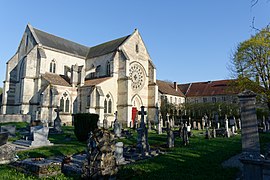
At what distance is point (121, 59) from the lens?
29.1 m

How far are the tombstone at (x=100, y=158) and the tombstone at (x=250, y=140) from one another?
11.3ft

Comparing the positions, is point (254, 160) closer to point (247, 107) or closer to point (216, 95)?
point (247, 107)

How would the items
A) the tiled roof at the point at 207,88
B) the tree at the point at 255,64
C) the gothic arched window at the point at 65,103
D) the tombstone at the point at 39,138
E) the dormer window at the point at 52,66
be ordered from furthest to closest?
the tiled roof at the point at 207,88, the dormer window at the point at 52,66, the gothic arched window at the point at 65,103, the tree at the point at 255,64, the tombstone at the point at 39,138

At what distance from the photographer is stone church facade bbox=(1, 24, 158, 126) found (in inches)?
1020

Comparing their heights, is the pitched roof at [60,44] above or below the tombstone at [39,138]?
above

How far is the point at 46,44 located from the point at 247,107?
3058cm

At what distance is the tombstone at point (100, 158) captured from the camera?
15.6 ft

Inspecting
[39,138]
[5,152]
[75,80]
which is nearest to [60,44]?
[75,80]

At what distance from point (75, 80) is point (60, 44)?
927 cm

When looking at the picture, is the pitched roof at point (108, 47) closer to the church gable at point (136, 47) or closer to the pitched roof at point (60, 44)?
the church gable at point (136, 47)

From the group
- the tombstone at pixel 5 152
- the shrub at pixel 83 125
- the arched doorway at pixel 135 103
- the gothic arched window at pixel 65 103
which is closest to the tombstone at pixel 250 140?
the tombstone at pixel 5 152

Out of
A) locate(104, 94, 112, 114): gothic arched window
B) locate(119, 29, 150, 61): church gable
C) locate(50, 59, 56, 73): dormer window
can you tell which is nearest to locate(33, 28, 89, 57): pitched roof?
locate(50, 59, 56, 73): dormer window

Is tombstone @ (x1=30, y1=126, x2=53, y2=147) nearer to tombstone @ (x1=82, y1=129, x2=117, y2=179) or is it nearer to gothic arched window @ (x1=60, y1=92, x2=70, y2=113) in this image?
tombstone @ (x1=82, y1=129, x2=117, y2=179)

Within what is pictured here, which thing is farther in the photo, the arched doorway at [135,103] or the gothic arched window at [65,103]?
the arched doorway at [135,103]
